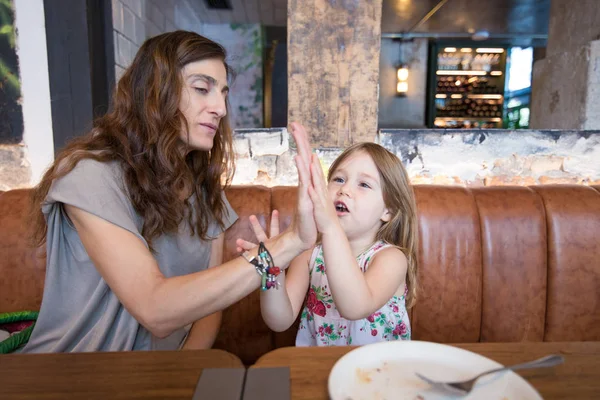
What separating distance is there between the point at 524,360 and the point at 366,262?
2.10ft

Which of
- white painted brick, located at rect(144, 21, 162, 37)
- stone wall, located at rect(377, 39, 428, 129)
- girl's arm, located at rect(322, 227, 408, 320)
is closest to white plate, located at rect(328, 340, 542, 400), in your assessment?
girl's arm, located at rect(322, 227, 408, 320)

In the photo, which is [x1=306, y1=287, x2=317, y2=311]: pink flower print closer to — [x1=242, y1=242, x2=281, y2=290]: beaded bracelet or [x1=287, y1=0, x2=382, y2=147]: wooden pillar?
[x1=242, y1=242, x2=281, y2=290]: beaded bracelet

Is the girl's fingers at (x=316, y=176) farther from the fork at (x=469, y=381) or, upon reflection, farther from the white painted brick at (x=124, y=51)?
the white painted brick at (x=124, y=51)

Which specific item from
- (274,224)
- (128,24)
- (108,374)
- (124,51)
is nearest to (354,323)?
(274,224)

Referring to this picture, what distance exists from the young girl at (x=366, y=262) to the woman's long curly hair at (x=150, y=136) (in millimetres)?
355

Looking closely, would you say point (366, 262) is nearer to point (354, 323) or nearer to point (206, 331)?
point (354, 323)

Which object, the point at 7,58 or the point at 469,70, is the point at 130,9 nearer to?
the point at 7,58

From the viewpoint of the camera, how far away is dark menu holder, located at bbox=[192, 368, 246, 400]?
2.00ft

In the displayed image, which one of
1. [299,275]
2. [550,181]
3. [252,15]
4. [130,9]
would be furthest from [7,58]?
[252,15]

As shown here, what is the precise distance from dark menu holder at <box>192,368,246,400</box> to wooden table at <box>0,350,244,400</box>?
0.02m

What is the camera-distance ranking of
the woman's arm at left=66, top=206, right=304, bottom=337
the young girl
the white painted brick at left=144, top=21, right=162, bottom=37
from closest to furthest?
1. the woman's arm at left=66, top=206, right=304, bottom=337
2. the young girl
3. the white painted brick at left=144, top=21, right=162, bottom=37

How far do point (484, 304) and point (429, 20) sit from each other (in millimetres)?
7440

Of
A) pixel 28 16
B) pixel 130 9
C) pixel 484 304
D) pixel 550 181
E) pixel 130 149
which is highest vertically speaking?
pixel 130 9

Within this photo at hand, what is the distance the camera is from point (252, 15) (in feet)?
21.7
